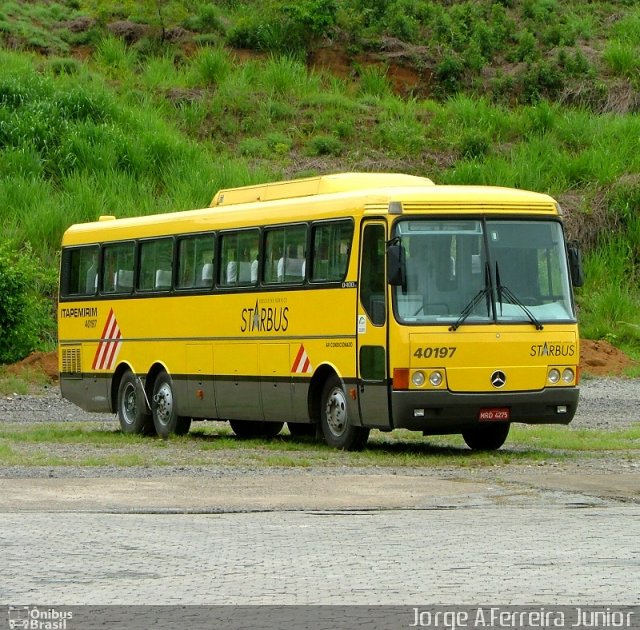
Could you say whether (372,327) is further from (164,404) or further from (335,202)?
(164,404)

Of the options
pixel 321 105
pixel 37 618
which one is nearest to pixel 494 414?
pixel 37 618

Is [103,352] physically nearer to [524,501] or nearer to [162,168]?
[524,501]

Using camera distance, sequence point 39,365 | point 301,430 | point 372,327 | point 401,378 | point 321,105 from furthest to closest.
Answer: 1. point 321,105
2. point 39,365
3. point 301,430
4. point 372,327
5. point 401,378

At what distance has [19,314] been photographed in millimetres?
36188

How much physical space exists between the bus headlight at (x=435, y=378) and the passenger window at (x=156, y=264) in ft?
21.3

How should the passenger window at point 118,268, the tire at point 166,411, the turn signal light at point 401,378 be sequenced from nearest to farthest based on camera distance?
the turn signal light at point 401,378 → the tire at point 166,411 → the passenger window at point 118,268

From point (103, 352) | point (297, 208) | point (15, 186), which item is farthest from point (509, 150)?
point (297, 208)

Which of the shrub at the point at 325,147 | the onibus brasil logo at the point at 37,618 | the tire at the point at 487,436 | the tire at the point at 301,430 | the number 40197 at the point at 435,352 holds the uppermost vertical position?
the shrub at the point at 325,147

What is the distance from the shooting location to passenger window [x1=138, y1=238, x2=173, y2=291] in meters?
24.9

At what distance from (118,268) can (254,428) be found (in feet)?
11.7

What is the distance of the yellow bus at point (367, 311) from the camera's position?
64.4 ft

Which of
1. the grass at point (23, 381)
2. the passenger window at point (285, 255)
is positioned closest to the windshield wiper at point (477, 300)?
the passenger window at point (285, 255)

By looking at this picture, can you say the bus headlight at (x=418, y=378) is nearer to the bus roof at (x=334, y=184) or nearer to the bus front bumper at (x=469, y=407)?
the bus front bumper at (x=469, y=407)

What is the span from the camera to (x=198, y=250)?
947 inches
